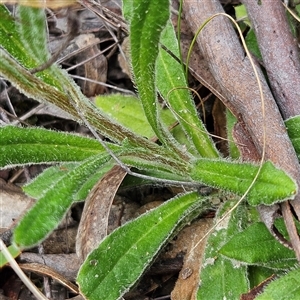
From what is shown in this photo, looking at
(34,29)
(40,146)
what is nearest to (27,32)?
(34,29)

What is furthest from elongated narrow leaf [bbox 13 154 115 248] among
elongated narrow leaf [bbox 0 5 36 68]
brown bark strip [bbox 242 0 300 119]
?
brown bark strip [bbox 242 0 300 119]

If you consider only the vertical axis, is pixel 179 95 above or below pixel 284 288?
above

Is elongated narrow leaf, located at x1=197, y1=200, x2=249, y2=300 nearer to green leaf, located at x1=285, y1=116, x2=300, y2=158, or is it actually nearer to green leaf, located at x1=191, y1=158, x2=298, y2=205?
green leaf, located at x1=191, y1=158, x2=298, y2=205

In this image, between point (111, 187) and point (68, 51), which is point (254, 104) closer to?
point (111, 187)

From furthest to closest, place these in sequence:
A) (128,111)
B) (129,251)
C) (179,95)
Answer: (128,111)
(179,95)
(129,251)

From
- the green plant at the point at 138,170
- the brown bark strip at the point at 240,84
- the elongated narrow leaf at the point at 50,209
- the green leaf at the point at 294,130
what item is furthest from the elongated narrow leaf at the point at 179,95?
the elongated narrow leaf at the point at 50,209

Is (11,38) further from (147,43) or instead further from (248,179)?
(248,179)

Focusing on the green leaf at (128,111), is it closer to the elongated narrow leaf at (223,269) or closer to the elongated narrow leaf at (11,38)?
the elongated narrow leaf at (223,269)
